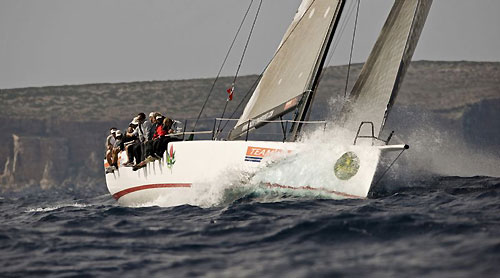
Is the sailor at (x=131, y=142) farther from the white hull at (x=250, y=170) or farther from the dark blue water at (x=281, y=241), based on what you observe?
the dark blue water at (x=281, y=241)

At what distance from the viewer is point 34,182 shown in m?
83.9

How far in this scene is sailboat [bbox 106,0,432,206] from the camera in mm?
13328

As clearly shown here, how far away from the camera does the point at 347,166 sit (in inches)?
517

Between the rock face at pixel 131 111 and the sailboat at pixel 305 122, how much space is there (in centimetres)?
5884

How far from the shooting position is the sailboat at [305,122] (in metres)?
13.3

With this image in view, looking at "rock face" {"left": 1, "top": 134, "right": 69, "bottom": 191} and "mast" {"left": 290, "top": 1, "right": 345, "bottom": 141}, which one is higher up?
"mast" {"left": 290, "top": 1, "right": 345, "bottom": 141}

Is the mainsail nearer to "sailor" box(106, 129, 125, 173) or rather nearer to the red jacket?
the red jacket

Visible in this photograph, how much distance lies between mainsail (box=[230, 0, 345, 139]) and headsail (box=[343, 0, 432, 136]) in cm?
96

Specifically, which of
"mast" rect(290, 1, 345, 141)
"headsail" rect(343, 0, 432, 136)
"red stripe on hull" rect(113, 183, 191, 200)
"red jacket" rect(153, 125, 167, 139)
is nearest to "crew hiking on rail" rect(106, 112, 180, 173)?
"red jacket" rect(153, 125, 167, 139)

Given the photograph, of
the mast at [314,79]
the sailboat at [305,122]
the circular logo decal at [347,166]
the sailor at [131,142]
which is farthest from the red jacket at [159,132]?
the circular logo decal at [347,166]

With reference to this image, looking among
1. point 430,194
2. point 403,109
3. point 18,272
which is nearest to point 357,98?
point 430,194

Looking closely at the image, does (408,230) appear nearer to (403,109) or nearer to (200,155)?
(200,155)

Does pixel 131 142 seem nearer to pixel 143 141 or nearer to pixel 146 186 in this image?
pixel 143 141

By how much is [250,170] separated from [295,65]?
8.38ft
